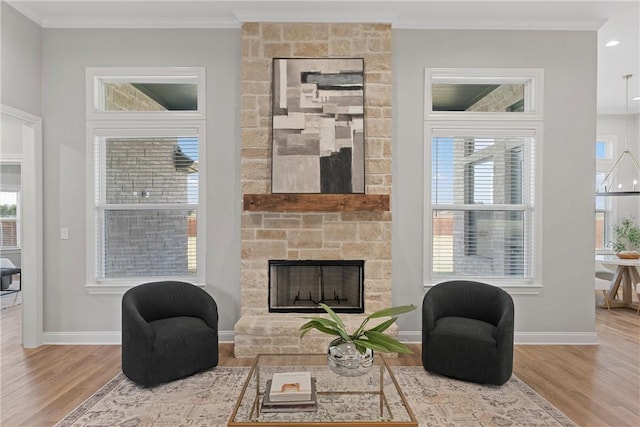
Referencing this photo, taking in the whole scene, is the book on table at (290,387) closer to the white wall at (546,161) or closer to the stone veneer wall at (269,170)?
the stone veneer wall at (269,170)

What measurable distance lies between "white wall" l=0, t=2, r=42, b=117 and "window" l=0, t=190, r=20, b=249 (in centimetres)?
483

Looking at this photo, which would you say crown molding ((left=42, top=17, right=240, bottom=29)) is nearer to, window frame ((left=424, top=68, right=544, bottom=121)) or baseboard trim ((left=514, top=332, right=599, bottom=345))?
window frame ((left=424, top=68, right=544, bottom=121))

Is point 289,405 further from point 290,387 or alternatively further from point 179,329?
point 179,329

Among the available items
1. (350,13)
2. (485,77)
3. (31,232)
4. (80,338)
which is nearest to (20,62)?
(31,232)

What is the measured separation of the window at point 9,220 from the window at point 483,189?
767cm

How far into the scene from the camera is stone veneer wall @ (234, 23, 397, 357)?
3965 mm

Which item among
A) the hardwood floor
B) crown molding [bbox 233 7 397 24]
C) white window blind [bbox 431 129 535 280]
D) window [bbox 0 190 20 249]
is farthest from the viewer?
window [bbox 0 190 20 249]

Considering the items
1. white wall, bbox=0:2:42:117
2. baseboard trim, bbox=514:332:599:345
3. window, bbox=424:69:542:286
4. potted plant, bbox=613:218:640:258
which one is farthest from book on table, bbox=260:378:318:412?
potted plant, bbox=613:218:640:258

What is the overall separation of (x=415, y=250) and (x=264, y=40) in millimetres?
2507

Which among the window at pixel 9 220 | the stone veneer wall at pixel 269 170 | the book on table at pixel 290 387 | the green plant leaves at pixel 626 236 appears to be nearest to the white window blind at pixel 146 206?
the stone veneer wall at pixel 269 170

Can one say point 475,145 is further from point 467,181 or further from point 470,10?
point 470,10

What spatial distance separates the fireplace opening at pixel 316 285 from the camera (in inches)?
159

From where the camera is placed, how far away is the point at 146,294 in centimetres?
341

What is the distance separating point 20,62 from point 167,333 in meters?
2.86
